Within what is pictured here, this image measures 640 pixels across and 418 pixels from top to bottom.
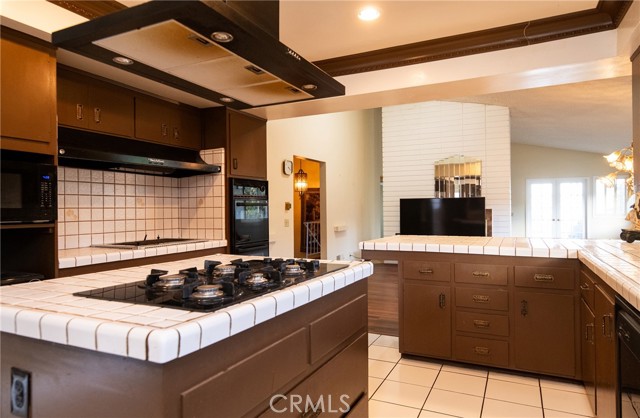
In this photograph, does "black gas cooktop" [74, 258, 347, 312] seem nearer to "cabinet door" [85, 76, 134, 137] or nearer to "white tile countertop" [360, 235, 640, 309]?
"white tile countertop" [360, 235, 640, 309]

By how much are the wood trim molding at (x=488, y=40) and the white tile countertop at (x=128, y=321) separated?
8.39 ft

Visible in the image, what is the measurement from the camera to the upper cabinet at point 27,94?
2145 millimetres

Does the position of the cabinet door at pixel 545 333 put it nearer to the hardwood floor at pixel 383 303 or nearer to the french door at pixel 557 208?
the hardwood floor at pixel 383 303

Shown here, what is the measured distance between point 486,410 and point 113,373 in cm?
218

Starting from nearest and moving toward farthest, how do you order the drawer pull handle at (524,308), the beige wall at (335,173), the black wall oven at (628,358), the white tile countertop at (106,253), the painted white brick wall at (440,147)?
1. the black wall oven at (628,358)
2. the white tile countertop at (106,253)
3. the drawer pull handle at (524,308)
4. the beige wall at (335,173)
5. the painted white brick wall at (440,147)

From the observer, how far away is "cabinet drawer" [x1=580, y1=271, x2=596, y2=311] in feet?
6.71

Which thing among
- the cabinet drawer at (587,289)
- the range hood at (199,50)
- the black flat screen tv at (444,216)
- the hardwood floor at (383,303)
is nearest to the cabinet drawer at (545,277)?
the cabinet drawer at (587,289)

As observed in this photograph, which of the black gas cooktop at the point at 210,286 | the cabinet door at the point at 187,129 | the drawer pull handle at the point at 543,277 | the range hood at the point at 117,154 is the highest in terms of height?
the cabinet door at the point at 187,129

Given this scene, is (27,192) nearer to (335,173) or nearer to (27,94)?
(27,94)

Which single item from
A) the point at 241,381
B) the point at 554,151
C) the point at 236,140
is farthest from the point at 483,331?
the point at 554,151

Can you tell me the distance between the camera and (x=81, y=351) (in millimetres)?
938

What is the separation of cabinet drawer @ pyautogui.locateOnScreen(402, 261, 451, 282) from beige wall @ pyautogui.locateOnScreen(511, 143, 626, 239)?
8.39 meters

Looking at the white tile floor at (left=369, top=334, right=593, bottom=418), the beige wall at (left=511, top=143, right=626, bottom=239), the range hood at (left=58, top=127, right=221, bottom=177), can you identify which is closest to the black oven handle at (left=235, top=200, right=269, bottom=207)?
the range hood at (left=58, top=127, right=221, bottom=177)

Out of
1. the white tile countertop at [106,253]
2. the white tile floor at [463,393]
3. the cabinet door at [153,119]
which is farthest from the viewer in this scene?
the cabinet door at [153,119]
